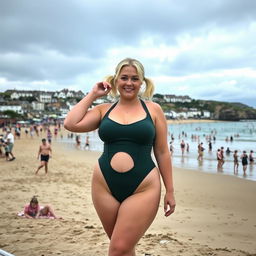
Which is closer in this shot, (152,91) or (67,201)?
(152,91)

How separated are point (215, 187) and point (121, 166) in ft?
38.8

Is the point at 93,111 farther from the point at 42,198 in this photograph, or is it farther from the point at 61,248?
the point at 42,198

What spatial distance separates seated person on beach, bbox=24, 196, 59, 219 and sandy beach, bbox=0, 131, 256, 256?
263 millimetres

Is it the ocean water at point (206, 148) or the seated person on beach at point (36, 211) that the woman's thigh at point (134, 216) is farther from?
the ocean water at point (206, 148)

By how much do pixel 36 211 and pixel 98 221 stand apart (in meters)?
1.27

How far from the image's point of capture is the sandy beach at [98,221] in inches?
176

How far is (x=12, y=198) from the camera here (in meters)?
8.36

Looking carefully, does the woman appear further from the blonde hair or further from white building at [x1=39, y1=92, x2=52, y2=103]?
white building at [x1=39, y1=92, x2=52, y2=103]

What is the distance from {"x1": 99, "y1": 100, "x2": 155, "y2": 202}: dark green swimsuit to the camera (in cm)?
233

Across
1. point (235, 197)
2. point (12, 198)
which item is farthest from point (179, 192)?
point (12, 198)

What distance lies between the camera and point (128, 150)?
2336mm

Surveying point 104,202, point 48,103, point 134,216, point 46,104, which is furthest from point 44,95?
point 134,216

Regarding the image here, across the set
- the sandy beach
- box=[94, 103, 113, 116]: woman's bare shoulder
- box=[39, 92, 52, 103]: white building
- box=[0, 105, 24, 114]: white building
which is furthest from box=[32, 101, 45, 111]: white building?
box=[94, 103, 113, 116]: woman's bare shoulder

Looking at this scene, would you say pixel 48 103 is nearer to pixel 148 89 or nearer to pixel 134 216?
pixel 148 89
